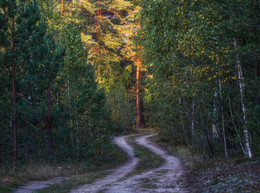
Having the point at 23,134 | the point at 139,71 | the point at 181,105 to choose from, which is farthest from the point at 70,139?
the point at 139,71

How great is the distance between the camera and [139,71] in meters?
36.8

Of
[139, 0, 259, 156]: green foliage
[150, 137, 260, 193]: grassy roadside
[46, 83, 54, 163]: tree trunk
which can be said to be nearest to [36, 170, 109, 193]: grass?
[46, 83, 54, 163]: tree trunk

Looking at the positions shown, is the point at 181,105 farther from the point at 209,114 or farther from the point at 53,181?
the point at 53,181

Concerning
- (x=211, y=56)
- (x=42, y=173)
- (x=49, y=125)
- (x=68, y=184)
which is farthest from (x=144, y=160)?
(x=211, y=56)

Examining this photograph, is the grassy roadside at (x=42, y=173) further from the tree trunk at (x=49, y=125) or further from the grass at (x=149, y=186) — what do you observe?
the grass at (x=149, y=186)

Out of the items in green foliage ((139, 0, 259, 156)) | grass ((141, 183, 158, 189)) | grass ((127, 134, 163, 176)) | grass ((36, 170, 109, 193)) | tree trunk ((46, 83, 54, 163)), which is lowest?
grass ((127, 134, 163, 176))

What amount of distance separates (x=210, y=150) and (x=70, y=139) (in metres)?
7.61

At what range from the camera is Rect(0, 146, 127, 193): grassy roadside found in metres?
9.36

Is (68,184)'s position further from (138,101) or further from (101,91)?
(138,101)

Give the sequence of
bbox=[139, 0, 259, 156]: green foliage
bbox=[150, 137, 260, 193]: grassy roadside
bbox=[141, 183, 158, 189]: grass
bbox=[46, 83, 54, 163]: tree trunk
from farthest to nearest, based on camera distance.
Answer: bbox=[46, 83, 54, 163]: tree trunk → bbox=[141, 183, 158, 189]: grass → bbox=[139, 0, 259, 156]: green foliage → bbox=[150, 137, 260, 193]: grassy roadside

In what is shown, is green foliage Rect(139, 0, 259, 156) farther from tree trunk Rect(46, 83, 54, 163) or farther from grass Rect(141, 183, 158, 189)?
tree trunk Rect(46, 83, 54, 163)

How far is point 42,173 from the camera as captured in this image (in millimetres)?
11539

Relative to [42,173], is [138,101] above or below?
above

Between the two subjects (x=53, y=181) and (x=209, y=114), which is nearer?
(x=53, y=181)
